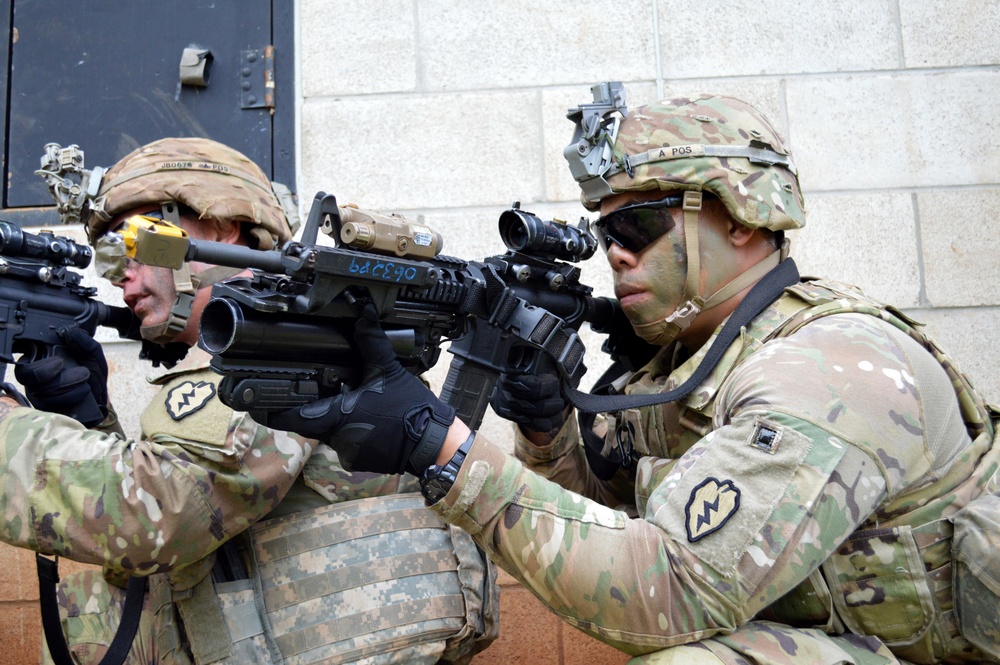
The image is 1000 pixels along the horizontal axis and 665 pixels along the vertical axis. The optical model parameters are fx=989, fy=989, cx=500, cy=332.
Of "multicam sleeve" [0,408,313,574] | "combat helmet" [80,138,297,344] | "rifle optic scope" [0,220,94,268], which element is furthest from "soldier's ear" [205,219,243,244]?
"multicam sleeve" [0,408,313,574]

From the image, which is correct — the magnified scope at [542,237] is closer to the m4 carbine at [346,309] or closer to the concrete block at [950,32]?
the m4 carbine at [346,309]

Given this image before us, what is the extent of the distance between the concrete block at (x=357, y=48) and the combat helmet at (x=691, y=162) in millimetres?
1634

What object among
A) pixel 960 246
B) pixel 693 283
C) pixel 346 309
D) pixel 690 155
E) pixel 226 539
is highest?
pixel 690 155

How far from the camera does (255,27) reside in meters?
4.69

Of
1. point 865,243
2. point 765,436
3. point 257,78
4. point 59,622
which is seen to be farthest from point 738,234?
point 257,78

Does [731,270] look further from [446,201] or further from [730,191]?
[446,201]

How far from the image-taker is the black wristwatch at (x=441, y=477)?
227 centimetres

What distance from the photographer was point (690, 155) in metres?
2.91

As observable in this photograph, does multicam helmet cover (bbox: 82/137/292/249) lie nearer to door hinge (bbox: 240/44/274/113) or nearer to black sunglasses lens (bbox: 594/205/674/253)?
door hinge (bbox: 240/44/274/113)

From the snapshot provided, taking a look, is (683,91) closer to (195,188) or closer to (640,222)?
(640,222)

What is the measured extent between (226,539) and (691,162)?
171 centimetres

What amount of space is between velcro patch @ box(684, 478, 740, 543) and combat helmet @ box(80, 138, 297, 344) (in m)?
1.79

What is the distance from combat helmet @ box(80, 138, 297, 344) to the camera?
3.34 metres

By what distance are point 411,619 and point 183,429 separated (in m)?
0.85
